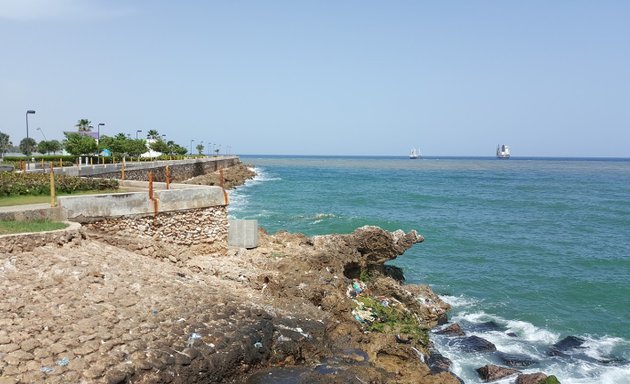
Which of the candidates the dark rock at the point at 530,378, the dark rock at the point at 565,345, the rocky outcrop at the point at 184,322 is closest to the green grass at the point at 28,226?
the rocky outcrop at the point at 184,322

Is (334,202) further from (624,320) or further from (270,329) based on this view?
(270,329)

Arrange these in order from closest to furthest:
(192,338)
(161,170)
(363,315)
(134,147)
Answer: (192,338), (363,315), (161,170), (134,147)

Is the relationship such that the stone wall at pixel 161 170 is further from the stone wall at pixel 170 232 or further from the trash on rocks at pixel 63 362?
the trash on rocks at pixel 63 362

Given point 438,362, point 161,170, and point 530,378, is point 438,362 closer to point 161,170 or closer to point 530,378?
point 530,378

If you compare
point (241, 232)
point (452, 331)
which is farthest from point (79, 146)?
point (452, 331)

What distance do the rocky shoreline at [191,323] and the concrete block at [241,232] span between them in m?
1.03

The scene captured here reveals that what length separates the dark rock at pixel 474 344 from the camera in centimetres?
1438

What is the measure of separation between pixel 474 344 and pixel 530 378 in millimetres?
2791

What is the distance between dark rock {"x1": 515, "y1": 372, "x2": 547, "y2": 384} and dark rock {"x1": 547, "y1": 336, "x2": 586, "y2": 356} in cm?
297

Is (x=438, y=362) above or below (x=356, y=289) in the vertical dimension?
below

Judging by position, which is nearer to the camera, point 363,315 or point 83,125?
point 363,315

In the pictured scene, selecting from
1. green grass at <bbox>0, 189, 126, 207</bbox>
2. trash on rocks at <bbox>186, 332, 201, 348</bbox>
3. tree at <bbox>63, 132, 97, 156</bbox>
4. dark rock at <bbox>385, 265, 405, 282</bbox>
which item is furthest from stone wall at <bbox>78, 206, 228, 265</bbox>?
tree at <bbox>63, 132, 97, 156</bbox>

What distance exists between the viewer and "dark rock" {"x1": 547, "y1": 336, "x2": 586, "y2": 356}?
14648mm

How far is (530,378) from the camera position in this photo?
1188cm
